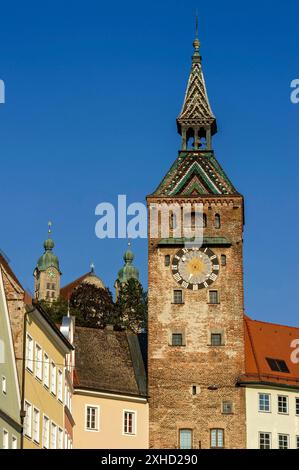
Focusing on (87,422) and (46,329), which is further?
(87,422)

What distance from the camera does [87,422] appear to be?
72.4 meters

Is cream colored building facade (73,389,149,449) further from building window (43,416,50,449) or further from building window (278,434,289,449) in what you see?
building window (43,416,50,449)

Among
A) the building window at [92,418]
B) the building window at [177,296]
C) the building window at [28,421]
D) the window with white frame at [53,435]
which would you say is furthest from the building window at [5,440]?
the building window at [177,296]

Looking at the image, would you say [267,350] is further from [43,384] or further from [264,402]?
[43,384]

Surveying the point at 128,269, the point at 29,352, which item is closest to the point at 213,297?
the point at 29,352

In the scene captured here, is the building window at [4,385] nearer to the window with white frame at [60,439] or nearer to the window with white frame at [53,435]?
the window with white frame at [53,435]

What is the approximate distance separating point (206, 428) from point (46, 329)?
21541 mm

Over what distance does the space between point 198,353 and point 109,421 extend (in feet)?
20.9

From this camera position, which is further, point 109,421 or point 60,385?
point 109,421

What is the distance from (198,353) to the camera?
7500 centimetres

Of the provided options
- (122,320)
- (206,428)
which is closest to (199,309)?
(206,428)

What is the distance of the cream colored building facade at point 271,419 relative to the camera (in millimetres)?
73875
